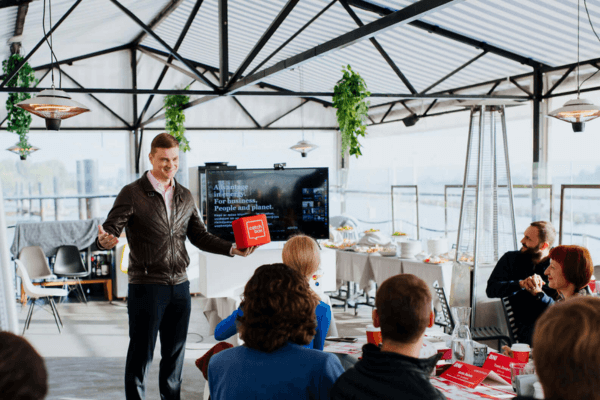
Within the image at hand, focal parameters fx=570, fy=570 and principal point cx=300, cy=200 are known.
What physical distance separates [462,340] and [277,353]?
1076 mm

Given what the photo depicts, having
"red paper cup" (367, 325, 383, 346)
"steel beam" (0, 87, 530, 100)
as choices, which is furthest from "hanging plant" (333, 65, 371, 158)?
"red paper cup" (367, 325, 383, 346)

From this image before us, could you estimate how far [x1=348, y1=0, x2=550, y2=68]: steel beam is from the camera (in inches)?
321

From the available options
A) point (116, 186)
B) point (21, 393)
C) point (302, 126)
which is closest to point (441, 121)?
point (302, 126)

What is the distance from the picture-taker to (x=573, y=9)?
644 centimetres

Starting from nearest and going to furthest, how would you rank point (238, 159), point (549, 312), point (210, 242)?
point (549, 312) → point (210, 242) → point (238, 159)

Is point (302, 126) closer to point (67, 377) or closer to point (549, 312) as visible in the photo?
point (67, 377)

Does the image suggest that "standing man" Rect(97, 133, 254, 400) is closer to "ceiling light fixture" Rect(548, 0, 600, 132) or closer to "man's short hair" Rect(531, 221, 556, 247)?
"man's short hair" Rect(531, 221, 556, 247)

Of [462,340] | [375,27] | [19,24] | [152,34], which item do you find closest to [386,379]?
[462,340]

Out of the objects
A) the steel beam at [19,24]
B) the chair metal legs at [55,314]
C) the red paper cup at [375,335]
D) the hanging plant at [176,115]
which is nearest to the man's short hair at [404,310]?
the red paper cup at [375,335]

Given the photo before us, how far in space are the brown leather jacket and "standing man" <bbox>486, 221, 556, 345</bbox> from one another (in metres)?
2.14

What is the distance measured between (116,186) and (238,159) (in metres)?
3.07

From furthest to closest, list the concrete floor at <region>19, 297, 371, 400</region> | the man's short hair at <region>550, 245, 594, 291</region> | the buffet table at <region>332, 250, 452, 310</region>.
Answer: the buffet table at <region>332, 250, 452, 310</region>, the concrete floor at <region>19, 297, 371, 400</region>, the man's short hair at <region>550, 245, 594, 291</region>

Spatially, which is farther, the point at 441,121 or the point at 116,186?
the point at 116,186

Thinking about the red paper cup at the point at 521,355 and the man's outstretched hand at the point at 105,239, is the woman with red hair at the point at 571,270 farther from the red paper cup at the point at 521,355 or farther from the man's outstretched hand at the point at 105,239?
the man's outstretched hand at the point at 105,239
